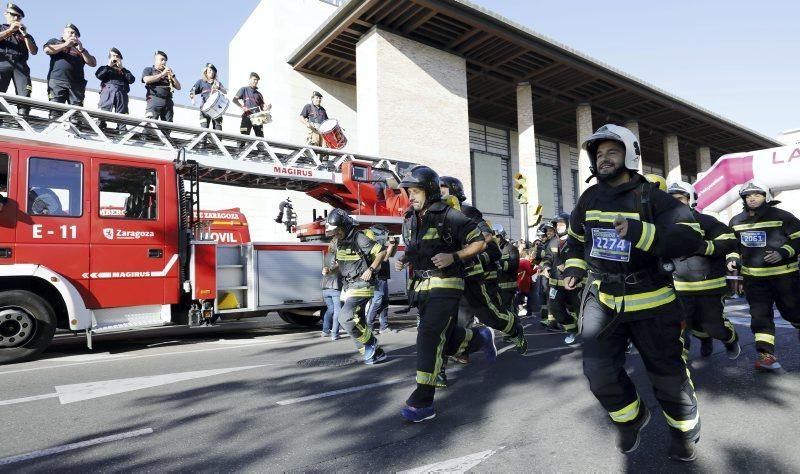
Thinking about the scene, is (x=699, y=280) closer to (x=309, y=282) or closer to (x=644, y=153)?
(x=309, y=282)

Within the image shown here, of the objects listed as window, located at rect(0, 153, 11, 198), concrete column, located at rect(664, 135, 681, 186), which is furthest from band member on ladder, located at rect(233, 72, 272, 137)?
concrete column, located at rect(664, 135, 681, 186)

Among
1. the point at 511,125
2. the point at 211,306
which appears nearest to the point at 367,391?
the point at 211,306

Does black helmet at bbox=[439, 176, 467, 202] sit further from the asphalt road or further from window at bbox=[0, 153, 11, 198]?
window at bbox=[0, 153, 11, 198]

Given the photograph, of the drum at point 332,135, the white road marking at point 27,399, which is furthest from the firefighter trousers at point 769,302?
the drum at point 332,135

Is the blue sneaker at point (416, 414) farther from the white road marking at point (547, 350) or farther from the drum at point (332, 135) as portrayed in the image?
the drum at point (332, 135)

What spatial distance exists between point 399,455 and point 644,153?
37942 millimetres

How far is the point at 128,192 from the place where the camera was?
6.65 m

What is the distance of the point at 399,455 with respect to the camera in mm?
2834

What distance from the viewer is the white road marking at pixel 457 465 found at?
2596 mm

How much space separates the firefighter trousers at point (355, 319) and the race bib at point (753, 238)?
12.8 feet

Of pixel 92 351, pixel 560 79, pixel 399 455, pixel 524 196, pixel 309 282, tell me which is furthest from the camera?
pixel 560 79

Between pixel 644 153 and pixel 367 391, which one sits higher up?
pixel 644 153

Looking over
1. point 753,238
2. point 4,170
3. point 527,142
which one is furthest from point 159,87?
point 527,142

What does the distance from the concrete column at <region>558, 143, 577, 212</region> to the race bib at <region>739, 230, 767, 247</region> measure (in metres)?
26.0
